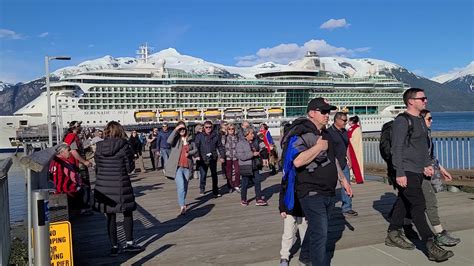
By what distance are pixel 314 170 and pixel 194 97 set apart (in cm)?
6367

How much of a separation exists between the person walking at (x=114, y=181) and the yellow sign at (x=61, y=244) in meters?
1.09

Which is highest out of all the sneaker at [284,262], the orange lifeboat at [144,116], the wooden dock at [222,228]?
the orange lifeboat at [144,116]

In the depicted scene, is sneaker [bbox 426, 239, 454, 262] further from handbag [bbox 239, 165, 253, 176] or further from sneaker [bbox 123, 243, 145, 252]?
handbag [bbox 239, 165, 253, 176]

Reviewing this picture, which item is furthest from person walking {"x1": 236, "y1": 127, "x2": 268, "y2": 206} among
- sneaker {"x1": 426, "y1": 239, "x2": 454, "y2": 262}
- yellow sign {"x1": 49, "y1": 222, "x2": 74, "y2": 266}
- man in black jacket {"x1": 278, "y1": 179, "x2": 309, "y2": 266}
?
yellow sign {"x1": 49, "y1": 222, "x2": 74, "y2": 266}

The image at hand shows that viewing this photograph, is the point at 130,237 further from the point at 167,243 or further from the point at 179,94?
the point at 179,94

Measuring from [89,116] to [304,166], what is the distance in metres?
59.6

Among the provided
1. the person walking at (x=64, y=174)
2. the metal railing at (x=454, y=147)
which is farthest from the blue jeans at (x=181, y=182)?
the metal railing at (x=454, y=147)

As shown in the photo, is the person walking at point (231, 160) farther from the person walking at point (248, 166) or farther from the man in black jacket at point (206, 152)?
the person walking at point (248, 166)

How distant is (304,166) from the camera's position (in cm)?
413

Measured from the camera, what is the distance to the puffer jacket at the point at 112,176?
532 cm

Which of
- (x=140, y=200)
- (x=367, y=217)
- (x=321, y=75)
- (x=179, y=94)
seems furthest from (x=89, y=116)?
(x=367, y=217)

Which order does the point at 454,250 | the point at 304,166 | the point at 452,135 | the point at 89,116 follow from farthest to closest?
the point at 89,116
the point at 452,135
the point at 454,250
the point at 304,166

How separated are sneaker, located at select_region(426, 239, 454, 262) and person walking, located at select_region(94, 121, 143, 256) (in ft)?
10.6

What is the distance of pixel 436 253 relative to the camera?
462 cm
